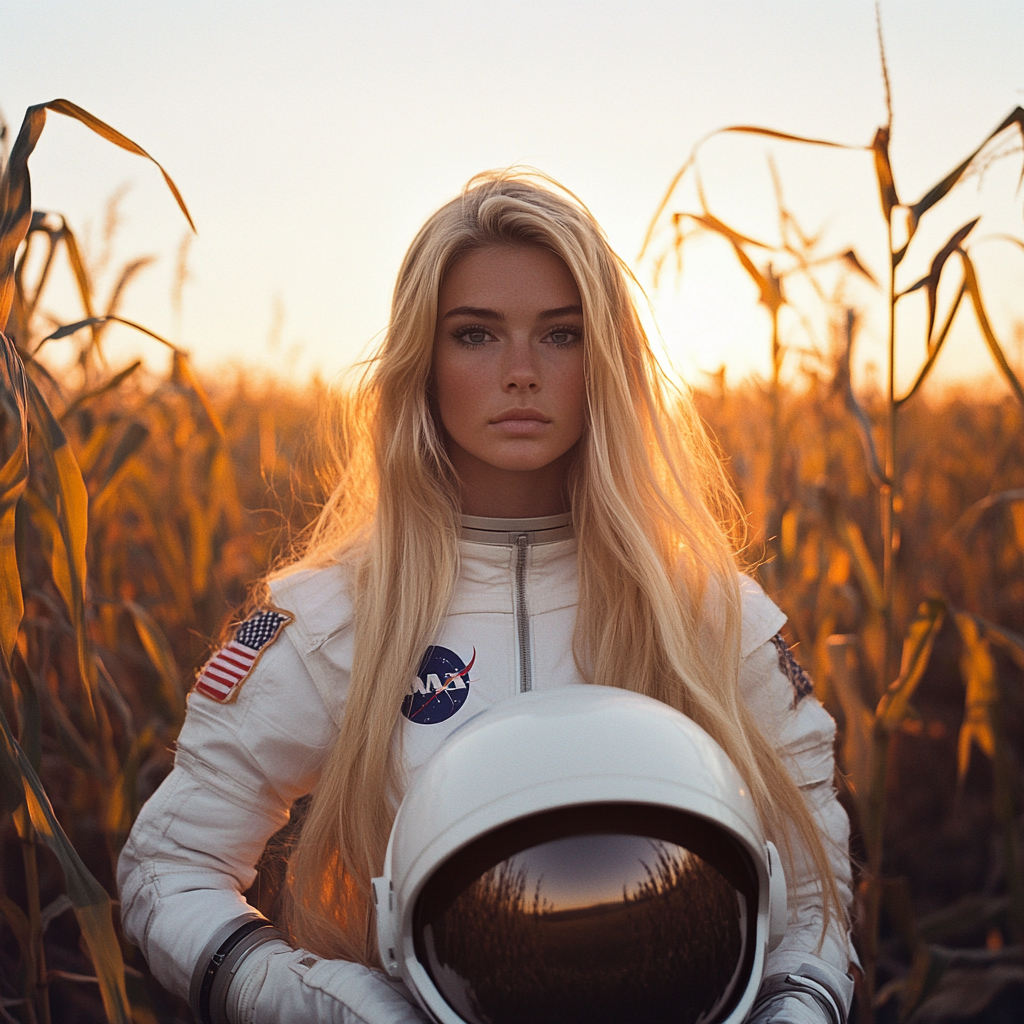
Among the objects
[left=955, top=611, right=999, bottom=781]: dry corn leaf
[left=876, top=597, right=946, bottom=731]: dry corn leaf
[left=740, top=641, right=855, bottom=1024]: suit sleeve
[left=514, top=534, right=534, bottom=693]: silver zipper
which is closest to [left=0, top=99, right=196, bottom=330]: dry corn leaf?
[left=514, top=534, right=534, bottom=693]: silver zipper

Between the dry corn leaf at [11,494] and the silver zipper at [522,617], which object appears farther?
the silver zipper at [522,617]

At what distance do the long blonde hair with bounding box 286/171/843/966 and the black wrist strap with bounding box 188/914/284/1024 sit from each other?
0.54 feet

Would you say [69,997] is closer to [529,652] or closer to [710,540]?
[529,652]

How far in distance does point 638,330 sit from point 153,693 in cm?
148

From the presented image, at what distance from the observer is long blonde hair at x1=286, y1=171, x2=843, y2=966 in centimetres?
136

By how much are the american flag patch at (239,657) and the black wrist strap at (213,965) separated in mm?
321

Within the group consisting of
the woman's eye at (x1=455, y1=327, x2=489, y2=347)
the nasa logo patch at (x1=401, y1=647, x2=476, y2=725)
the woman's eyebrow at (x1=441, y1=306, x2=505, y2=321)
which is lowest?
the nasa logo patch at (x1=401, y1=647, x2=476, y2=725)

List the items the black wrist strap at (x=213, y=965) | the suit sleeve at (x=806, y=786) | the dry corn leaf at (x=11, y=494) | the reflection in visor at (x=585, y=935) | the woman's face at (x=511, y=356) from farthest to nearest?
the woman's face at (x=511, y=356) → the suit sleeve at (x=806, y=786) → the black wrist strap at (x=213, y=965) → the dry corn leaf at (x=11, y=494) → the reflection in visor at (x=585, y=935)

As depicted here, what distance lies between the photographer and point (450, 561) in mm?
1470

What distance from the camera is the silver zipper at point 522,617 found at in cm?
139

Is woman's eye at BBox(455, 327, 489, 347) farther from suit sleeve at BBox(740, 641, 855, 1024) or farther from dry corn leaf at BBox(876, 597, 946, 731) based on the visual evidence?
dry corn leaf at BBox(876, 597, 946, 731)

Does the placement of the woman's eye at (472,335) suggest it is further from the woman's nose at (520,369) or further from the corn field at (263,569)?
the corn field at (263,569)

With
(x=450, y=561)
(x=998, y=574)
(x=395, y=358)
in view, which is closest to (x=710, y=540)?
(x=450, y=561)

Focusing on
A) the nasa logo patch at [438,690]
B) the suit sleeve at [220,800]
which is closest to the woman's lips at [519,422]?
the nasa logo patch at [438,690]
